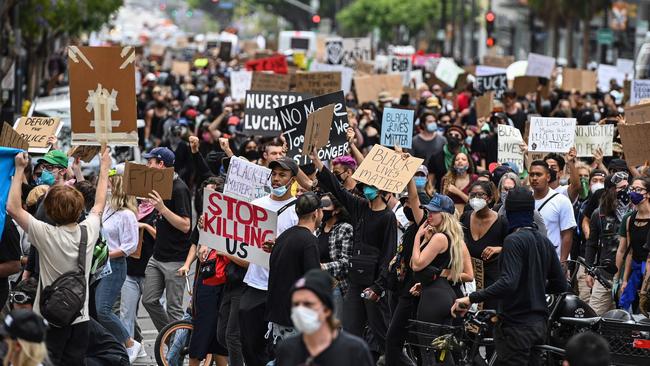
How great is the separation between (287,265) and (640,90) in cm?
1141

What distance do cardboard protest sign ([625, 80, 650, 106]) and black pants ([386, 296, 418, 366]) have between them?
10171mm

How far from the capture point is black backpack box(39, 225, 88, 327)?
8570 mm

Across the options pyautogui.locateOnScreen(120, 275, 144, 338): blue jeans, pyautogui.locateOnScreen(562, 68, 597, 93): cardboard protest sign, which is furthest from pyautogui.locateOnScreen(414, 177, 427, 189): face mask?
pyautogui.locateOnScreen(562, 68, 597, 93): cardboard protest sign

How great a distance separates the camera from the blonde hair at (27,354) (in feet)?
22.1

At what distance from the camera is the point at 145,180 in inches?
435

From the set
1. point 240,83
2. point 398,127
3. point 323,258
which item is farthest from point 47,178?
point 240,83

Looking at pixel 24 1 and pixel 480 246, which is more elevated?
pixel 24 1

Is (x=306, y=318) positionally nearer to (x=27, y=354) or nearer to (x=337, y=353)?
(x=337, y=353)

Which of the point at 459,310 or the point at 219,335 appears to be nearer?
the point at 459,310

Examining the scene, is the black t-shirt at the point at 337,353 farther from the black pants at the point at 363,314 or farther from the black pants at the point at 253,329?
the black pants at the point at 363,314

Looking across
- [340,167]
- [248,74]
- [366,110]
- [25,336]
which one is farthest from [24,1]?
[25,336]

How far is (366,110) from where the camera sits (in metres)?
21.2

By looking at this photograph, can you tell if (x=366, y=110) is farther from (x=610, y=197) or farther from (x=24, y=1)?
(x=24, y=1)

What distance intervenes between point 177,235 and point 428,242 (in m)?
2.65
